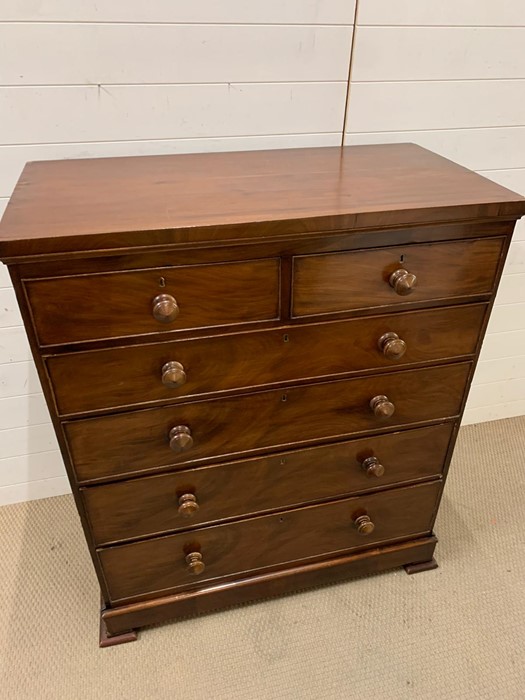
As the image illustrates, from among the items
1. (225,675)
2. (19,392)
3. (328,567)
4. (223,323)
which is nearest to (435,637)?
(328,567)

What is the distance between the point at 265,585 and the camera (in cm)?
135

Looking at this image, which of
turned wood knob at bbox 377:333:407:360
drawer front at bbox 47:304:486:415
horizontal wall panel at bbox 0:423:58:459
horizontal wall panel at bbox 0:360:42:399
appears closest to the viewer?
drawer front at bbox 47:304:486:415

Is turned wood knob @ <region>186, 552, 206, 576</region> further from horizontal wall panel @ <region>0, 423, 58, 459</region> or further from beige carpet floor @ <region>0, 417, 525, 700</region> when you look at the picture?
horizontal wall panel @ <region>0, 423, 58, 459</region>

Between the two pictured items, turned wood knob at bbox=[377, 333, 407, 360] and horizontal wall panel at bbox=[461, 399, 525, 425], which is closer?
turned wood knob at bbox=[377, 333, 407, 360]

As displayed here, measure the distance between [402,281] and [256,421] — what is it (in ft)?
1.31

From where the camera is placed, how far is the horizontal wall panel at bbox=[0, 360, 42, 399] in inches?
56.3

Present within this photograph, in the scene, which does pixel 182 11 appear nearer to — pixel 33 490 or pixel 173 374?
pixel 173 374

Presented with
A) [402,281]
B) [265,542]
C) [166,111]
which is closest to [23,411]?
[265,542]

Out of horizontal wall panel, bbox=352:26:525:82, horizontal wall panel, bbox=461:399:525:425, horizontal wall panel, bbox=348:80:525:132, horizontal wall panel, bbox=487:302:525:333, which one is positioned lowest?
horizontal wall panel, bbox=461:399:525:425

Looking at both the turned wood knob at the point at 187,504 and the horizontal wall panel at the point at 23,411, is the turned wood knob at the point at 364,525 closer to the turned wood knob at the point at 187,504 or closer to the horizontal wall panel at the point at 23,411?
the turned wood knob at the point at 187,504

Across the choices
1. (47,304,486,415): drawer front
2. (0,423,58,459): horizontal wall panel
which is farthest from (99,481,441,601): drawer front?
(0,423,58,459): horizontal wall panel

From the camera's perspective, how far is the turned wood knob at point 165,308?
0.87m

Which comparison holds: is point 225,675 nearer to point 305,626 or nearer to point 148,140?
point 305,626

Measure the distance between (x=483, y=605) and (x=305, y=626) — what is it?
0.47 m
